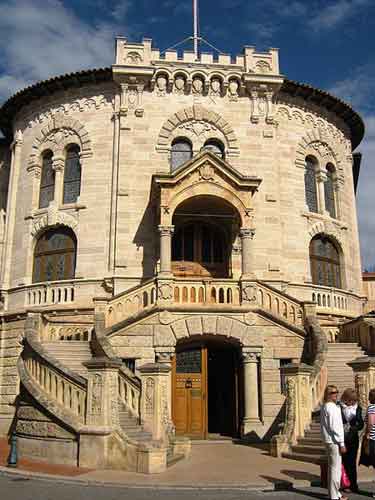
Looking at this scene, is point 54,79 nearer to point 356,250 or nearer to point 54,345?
point 54,345

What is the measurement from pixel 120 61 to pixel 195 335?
1297cm

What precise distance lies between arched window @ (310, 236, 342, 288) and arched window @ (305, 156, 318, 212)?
1.60 meters

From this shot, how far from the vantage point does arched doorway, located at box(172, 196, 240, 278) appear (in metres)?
22.7

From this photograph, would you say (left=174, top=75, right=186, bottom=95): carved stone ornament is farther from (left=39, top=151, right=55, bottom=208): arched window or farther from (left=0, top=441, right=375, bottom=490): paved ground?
(left=0, top=441, right=375, bottom=490): paved ground

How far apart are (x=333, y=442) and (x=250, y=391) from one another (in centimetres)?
883

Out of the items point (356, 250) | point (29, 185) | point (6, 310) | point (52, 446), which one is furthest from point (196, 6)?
point (52, 446)

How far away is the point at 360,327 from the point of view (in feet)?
67.8

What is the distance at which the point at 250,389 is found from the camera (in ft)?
59.4

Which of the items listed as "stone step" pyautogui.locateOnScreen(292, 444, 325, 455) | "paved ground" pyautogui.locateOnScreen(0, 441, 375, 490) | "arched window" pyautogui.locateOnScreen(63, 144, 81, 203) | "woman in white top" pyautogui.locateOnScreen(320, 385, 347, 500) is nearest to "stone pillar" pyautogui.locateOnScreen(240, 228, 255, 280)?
"stone step" pyautogui.locateOnScreen(292, 444, 325, 455)

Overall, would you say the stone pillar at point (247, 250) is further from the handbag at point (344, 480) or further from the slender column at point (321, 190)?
the handbag at point (344, 480)

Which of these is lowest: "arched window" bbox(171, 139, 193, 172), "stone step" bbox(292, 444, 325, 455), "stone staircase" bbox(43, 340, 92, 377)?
"stone step" bbox(292, 444, 325, 455)

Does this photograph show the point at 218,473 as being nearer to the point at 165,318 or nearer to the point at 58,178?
the point at 165,318

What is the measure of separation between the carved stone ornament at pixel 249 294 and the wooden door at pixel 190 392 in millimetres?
2285

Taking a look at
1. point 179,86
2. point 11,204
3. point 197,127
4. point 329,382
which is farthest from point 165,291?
point 11,204
